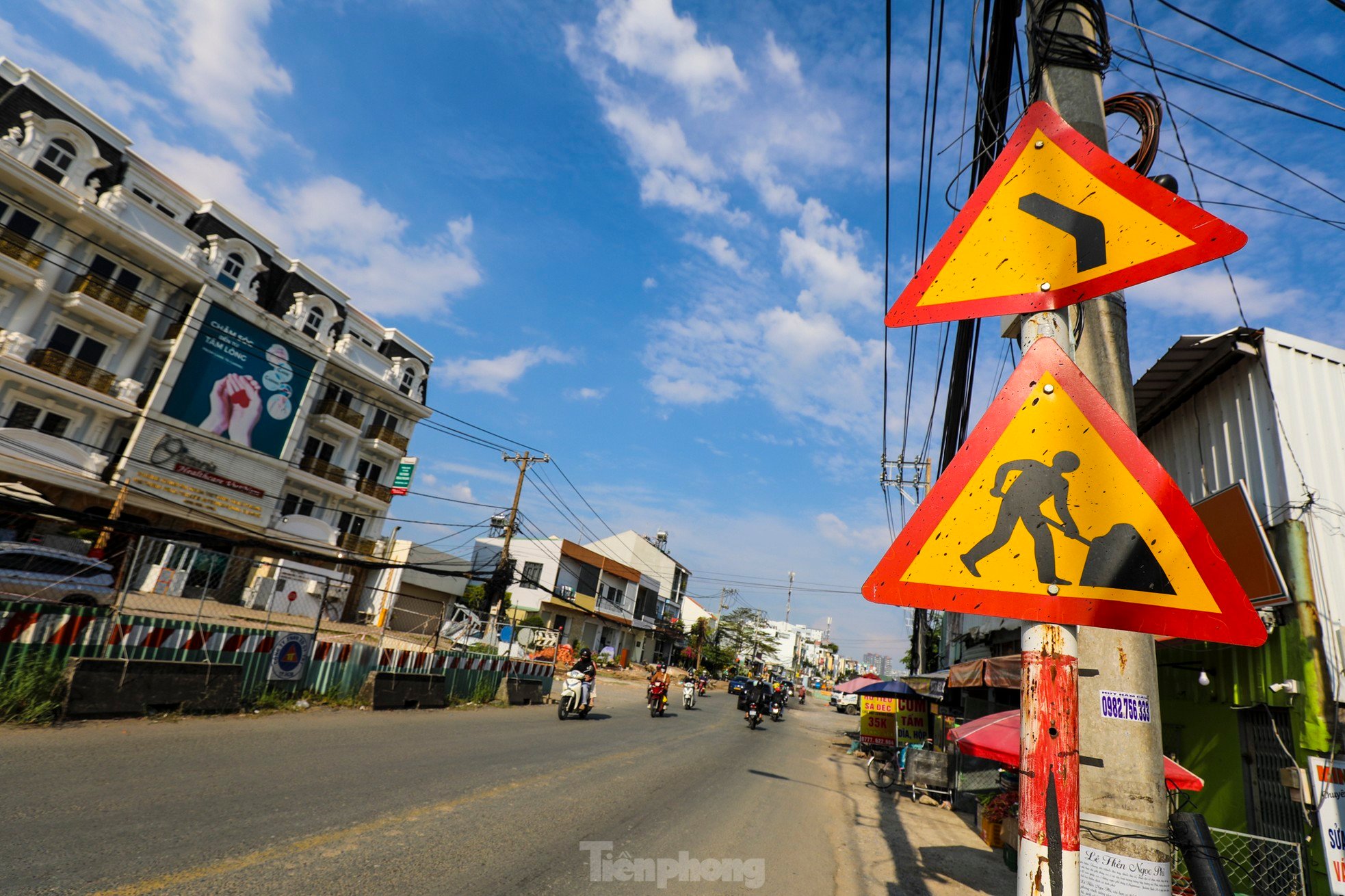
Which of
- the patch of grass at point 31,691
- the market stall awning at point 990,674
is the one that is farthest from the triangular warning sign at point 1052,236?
the patch of grass at point 31,691

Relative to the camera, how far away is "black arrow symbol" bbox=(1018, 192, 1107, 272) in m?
1.95

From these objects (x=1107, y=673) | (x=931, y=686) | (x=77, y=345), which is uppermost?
(x=77, y=345)

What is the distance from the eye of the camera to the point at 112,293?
23.4 meters

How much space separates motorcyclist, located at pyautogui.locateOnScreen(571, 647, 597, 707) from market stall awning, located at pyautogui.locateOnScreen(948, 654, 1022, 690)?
8240 mm

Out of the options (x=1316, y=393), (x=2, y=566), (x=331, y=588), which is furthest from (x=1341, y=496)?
(x=331, y=588)

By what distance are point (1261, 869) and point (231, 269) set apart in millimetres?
34218

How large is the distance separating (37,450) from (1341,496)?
3058 centimetres

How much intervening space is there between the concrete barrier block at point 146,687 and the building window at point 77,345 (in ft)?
67.0

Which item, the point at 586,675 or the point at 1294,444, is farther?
the point at 586,675

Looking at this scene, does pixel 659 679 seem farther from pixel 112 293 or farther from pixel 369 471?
pixel 112 293

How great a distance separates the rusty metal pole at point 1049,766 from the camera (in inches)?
58.4

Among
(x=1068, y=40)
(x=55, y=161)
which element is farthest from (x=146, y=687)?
(x=55, y=161)

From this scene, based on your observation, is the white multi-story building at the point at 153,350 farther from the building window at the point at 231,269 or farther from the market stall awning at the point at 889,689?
the market stall awning at the point at 889,689

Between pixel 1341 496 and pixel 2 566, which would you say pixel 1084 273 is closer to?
pixel 1341 496
